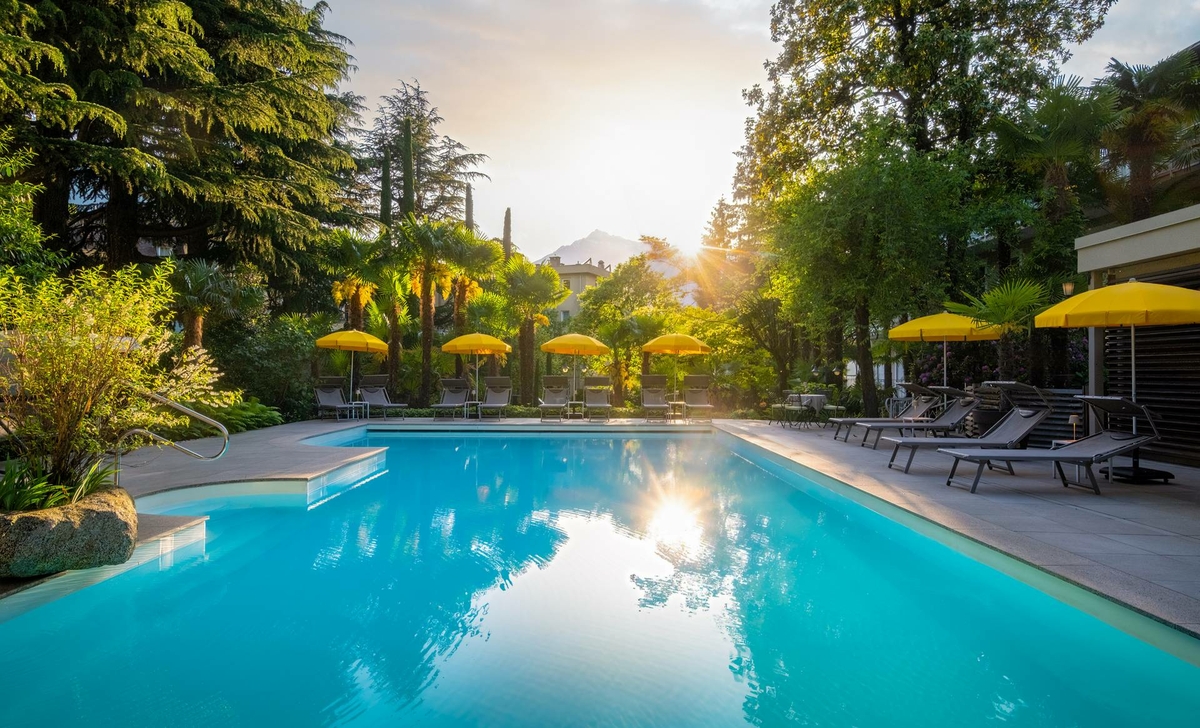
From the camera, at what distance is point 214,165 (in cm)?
1270

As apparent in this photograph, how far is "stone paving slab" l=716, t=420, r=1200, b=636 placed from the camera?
331 centimetres

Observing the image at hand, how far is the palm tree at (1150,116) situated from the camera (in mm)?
11977

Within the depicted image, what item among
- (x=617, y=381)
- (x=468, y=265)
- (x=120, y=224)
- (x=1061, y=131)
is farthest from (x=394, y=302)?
(x=1061, y=131)

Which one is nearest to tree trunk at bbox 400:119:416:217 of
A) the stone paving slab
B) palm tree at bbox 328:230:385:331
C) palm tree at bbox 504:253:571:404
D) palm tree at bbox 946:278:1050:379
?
palm tree at bbox 328:230:385:331

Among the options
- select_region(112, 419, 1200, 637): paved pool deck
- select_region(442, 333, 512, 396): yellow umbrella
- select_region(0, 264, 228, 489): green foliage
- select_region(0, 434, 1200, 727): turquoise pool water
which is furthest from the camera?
select_region(442, 333, 512, 396): yellow umbrella

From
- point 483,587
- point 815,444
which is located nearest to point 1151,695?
point 483,587

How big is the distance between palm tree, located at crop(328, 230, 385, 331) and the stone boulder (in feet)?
42.9

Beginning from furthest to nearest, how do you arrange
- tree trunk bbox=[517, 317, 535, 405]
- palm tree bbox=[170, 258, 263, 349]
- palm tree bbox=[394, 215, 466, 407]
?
tree trunk bbox=[517, 317, 535, 405]
palm tree bbox=[394, 215, 466, 407]
palm tree bbox=[170, 258, 263, 349]

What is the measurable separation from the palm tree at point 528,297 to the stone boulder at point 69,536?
13445mm

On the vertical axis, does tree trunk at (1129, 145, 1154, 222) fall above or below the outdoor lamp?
above

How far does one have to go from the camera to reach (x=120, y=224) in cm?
1341

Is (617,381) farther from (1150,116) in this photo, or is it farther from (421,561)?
(421,561)

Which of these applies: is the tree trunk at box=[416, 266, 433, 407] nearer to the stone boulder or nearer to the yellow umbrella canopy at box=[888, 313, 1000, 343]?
the yellow umbrella canopy at box=[888, 313, 1000, 343]

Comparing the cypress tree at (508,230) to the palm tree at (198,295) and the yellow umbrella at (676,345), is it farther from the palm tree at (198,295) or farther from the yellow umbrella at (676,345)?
the palm tree at (198,295)
